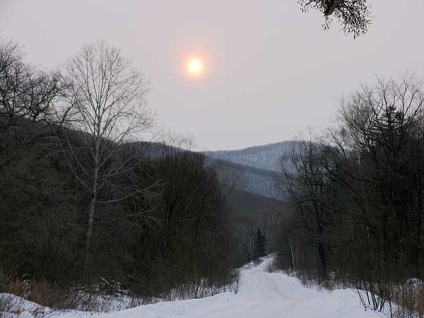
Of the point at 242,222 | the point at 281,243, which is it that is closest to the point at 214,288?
the point at 281,243

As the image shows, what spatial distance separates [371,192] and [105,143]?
57.1 ft

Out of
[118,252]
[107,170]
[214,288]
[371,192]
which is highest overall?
[107,170]

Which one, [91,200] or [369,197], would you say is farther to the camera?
[91,200]

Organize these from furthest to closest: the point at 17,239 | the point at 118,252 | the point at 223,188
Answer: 1. the point at 223,188
2. the point at 118,252
3. the point at 17,239

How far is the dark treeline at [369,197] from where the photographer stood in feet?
42.2

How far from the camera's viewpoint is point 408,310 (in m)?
10.5

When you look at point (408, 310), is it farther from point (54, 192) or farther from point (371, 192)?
point (54, 192)

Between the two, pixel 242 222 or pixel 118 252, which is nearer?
pixel 118 252

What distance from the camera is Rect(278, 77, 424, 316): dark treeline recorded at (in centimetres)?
1286

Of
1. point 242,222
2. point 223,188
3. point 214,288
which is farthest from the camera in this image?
point 242,222

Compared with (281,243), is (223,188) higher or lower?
higher

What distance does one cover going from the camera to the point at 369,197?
18391mm

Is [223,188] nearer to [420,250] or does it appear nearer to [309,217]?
[309,217]

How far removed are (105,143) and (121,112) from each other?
2355mm
